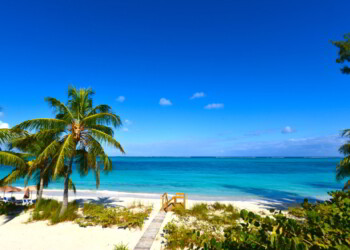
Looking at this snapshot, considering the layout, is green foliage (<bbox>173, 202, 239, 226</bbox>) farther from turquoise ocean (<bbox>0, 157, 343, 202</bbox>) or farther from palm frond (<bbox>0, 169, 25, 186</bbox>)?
palm frond (<bbox>0, 169, 25, 186</bbox>)

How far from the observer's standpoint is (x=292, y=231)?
213 centimetres

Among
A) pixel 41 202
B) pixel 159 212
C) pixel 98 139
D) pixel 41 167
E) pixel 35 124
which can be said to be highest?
pixel 35 124

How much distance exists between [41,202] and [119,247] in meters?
8.18

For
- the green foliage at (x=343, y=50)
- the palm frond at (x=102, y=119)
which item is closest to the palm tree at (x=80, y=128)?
the palm frond at (x=102, y=119)

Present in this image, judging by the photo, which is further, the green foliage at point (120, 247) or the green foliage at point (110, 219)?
the green foliage at point (110, 219)

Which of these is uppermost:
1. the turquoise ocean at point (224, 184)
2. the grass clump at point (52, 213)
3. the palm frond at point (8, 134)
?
the palm frond at point (8, 134)

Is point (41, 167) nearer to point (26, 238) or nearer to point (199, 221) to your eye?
point (26, 238)

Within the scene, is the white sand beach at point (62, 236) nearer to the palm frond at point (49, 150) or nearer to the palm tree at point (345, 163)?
the palm frond at point (49, 150)

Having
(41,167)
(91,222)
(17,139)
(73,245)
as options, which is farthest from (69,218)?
(17,139)

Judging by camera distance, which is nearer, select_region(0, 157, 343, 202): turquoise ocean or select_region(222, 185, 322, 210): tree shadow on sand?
select_region(222, 185, 322, 210): tree shadow on sand

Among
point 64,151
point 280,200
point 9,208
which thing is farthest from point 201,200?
point 9,208

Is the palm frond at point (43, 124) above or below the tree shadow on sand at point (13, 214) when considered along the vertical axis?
above

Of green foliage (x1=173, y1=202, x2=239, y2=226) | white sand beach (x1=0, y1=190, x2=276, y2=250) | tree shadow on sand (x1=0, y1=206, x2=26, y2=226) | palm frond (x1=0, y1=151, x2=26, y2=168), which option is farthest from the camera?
tree shadow on sand (x1=0, y1=206, x2=26, y2=226)

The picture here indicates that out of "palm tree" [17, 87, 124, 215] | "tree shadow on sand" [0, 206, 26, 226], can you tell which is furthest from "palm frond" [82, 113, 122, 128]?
"tree shadow on sand" [0, 206, 26, 226]
